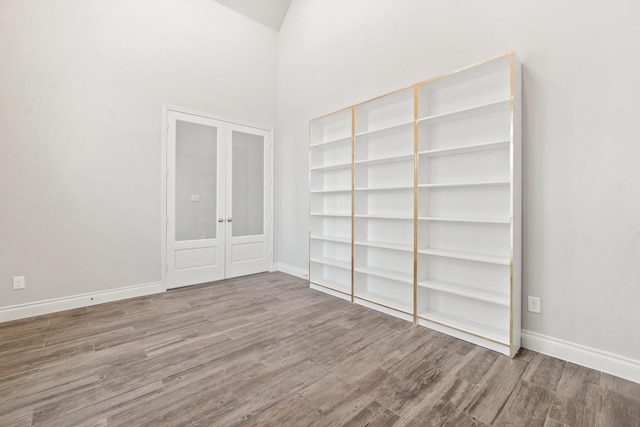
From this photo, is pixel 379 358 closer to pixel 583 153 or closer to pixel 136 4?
pixel 583 153

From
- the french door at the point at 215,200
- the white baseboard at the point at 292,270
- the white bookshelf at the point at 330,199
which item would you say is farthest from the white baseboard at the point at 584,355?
the french door at the point at 215,200

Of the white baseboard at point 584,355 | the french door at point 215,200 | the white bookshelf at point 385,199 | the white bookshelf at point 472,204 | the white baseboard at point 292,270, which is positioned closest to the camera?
the white baseboard at point 584,355

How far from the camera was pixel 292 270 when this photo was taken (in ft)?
15.4

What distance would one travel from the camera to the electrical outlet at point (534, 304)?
7.29 feet

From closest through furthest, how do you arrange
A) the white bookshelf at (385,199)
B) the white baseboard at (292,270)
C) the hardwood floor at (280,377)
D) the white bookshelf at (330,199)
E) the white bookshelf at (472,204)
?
the hardwood floor at (280,377)
the white bookshelf at (472,204)
the white bookshelf at (385,199)
the white bookshelf at (330,199)
the white baseboard at (292,270)

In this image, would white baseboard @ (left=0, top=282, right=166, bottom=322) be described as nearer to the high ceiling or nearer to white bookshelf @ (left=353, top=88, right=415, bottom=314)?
white bookshelf @ (left=353, top=88, right=415, bottom=314)

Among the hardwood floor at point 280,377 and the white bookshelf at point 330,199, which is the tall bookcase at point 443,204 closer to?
the white bookshelf at point 330,199

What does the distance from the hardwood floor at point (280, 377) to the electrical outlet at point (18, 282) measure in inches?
14.6

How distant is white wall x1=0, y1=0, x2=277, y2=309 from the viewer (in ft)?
9.53

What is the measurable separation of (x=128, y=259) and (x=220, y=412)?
2769mm

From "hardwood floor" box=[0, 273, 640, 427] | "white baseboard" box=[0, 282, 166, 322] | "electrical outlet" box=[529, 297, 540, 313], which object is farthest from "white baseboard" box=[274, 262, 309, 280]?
"electrical outlet" box=[529, 297, 540, 313]

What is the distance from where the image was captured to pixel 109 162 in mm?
3426

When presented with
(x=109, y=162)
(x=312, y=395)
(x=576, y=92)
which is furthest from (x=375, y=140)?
(x=109, y=162)

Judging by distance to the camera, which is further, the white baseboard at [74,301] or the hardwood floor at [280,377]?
the white baseboard at [74,301]
